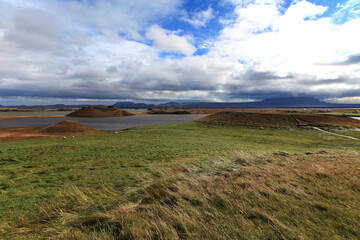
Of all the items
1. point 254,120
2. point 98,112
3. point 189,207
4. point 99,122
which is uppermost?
point 189,207

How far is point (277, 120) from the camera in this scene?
45906 millimetres

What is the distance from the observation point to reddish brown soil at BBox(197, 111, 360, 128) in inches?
1665

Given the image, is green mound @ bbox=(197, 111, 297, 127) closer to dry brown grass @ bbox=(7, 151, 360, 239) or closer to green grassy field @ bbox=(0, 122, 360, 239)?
green grassy field @ bbox=(0, 122, 360, 239)

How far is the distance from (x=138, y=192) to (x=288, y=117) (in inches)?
2080

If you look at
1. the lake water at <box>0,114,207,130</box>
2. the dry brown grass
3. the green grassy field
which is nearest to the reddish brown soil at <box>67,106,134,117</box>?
the lake water at <box>0,114,207,130</box>

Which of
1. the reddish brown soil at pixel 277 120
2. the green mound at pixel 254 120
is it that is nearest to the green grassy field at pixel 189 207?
the green mound at pixel 254 120

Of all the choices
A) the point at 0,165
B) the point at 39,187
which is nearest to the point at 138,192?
the point at 39,187

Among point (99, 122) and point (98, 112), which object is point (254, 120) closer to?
point (99, 122)

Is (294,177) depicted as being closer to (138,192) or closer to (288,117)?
(138,192)

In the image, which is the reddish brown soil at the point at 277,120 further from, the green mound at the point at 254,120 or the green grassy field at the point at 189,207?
the green grassy field at the point at 189,207

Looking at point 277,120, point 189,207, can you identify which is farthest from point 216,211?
point 277,120

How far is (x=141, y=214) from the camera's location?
4.29 metres

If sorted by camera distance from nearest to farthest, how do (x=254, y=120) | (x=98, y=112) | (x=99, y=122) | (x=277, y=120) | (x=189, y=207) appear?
1. (x=189, y=207)
2. (x=277, y=120)
3. (x=254, y=120)
4. (x=99, y=122)
5. (x=98, y=112)

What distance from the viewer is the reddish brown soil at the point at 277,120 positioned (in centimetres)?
4229
